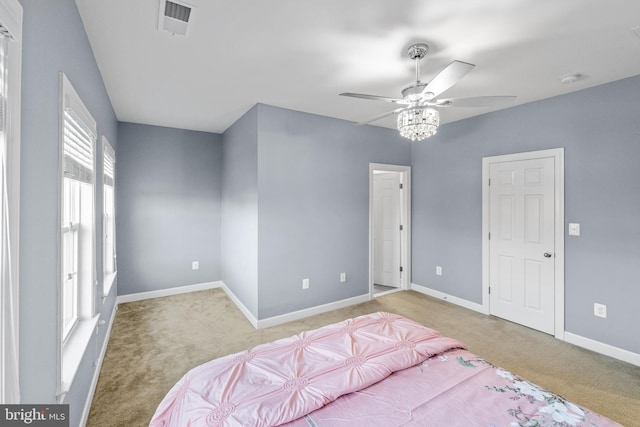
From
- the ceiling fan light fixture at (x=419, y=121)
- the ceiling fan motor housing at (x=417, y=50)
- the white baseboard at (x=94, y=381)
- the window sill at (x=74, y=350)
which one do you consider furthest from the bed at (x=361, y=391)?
the ceiling fan motor housing at (x=417, y=50)

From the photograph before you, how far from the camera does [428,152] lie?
180 inches

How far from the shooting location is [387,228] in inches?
201

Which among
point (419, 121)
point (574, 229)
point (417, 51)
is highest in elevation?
point (417, 51)

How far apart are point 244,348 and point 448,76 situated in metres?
2.96

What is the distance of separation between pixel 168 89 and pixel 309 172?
1783 millimetres

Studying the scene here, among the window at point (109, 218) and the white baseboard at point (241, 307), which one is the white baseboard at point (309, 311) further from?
the window at point (109, 218)

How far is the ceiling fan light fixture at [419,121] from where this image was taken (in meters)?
2.07

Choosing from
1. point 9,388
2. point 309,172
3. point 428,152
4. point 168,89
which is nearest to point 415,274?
point 428,152

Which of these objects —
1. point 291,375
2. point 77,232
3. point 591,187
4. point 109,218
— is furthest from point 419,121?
point 109,218

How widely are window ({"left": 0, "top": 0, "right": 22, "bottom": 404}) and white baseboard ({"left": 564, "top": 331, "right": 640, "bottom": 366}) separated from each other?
13.9 ft

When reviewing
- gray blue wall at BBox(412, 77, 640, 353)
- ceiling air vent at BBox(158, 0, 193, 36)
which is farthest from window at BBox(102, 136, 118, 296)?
gray blue wall at BBox(412, 77, 640, 353)

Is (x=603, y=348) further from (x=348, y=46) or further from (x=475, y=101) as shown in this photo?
(x=348, y=46)

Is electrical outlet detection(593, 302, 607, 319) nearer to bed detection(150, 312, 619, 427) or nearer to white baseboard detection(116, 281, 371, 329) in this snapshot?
bed detection(150, 312, 619, 427)

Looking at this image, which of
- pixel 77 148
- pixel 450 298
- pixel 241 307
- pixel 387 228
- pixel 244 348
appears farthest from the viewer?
pixel 387 228
